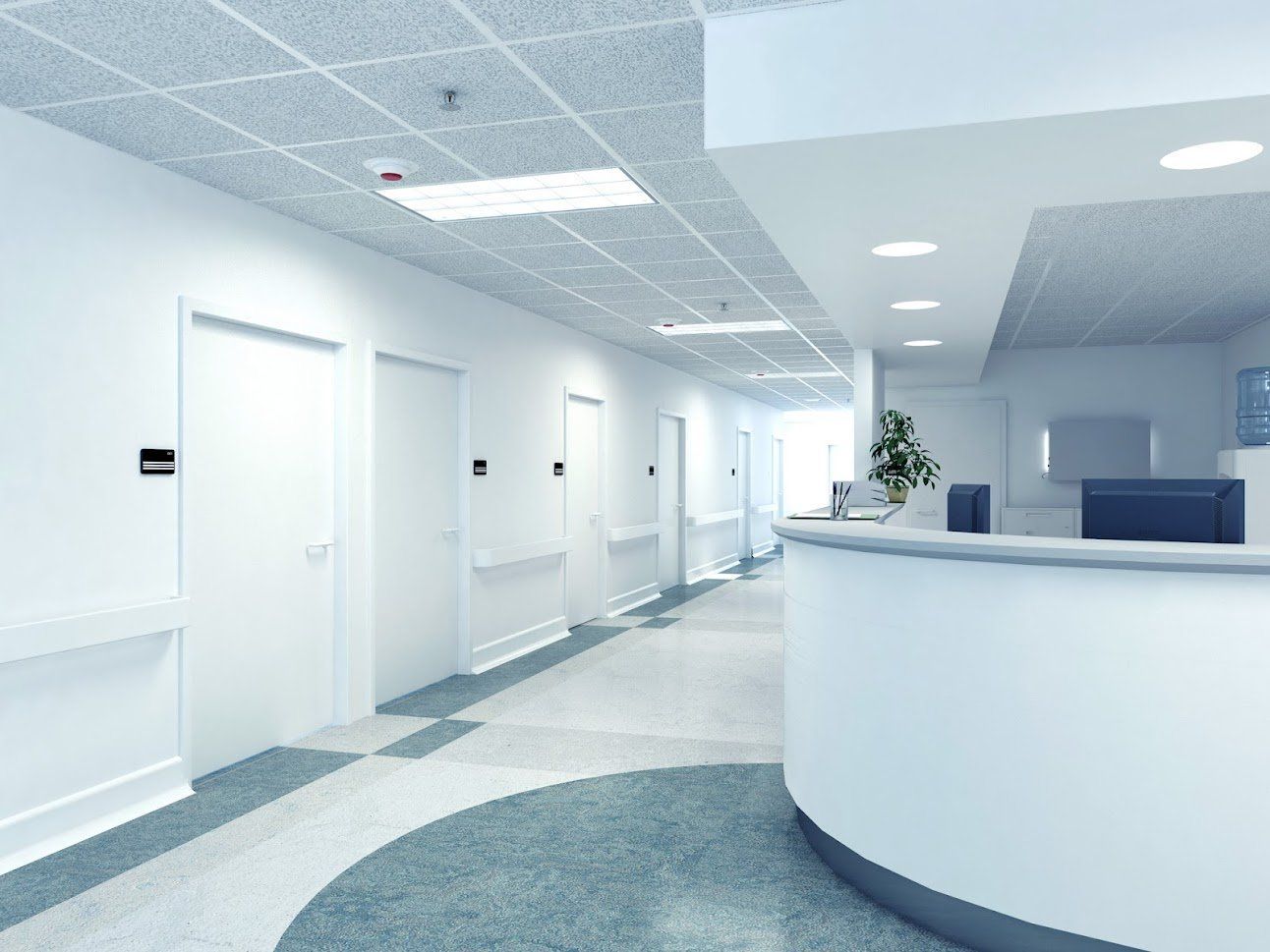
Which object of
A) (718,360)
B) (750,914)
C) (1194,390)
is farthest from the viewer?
(718,360)

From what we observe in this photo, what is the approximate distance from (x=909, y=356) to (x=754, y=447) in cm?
838

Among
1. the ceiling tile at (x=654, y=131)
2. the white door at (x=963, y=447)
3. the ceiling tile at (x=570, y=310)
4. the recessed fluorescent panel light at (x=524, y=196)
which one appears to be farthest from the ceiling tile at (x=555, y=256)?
the white door at (x=963, y=447)

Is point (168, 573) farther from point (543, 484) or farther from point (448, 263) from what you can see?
point (543, 484)

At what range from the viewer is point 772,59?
9.02 ft

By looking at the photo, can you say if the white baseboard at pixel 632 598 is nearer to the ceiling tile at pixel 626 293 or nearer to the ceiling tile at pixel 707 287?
the ceiling tile at pixel 626 293

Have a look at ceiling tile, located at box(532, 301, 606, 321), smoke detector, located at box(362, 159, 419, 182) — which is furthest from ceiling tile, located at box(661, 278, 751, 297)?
smoke detector, located at box(362, 159, 419, 182)

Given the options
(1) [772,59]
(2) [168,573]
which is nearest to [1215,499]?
(1) [772,59]

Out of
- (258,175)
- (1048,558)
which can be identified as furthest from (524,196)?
(1048,558)

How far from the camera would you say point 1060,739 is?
2621 millimetres

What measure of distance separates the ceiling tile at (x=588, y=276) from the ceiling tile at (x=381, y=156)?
1858mm

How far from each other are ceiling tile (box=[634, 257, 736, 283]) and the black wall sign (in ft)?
9.80

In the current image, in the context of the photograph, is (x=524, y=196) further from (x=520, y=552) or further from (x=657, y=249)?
(x=520, y=552)

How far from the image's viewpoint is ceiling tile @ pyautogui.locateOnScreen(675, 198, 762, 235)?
4.64m

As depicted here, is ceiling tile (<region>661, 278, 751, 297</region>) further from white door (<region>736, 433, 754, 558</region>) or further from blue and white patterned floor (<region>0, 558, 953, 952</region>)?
white door (<region>736, 433, 754, 558</region>)
